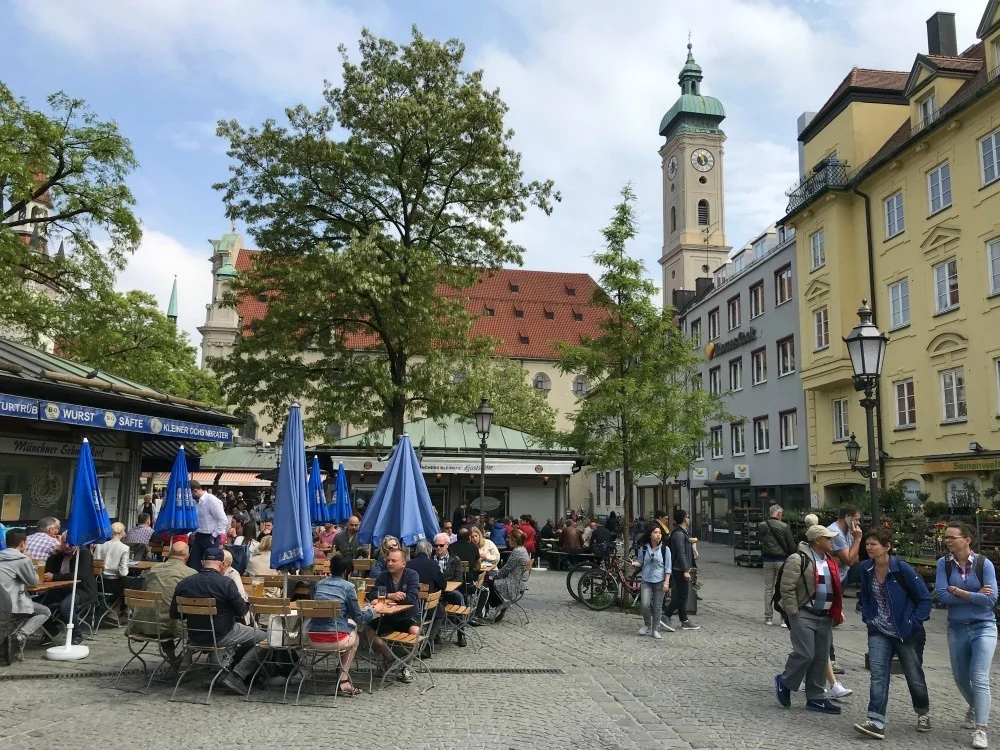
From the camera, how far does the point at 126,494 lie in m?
17.7

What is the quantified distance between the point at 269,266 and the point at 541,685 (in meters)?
16.2

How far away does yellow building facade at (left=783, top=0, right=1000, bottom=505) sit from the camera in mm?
22484

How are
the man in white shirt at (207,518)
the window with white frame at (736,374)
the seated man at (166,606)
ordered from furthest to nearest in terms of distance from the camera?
the window with white frame at (736,374) < the man in white shirt at (207,518) < the seated man at (166,606)

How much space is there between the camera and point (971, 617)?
7.19 metres

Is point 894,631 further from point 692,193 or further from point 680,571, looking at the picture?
point 692,193

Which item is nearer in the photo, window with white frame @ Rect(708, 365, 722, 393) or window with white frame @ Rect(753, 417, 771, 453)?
window with white frame @ Rect(753, 417, 771, 453)

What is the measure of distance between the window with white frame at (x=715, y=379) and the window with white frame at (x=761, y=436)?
4.40 meters

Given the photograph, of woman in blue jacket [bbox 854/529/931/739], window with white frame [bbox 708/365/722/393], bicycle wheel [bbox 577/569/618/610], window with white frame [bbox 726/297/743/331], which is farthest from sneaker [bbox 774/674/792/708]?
window with white frame [bbox 708/365/722/393]

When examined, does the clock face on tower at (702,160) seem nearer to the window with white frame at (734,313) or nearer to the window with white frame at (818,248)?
the window with white frame at (734,313)

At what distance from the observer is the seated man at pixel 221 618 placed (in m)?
8.44

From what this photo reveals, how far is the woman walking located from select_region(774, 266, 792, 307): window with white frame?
22642 mm

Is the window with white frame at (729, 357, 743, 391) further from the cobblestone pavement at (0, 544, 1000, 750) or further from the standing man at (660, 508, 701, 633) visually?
the cobblestone pavement at (0, 544, 1000, 750)

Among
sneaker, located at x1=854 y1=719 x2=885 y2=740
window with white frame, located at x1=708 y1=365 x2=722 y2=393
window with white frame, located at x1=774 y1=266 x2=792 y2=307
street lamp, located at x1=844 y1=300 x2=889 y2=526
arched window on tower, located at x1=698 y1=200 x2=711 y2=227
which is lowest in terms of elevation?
sneaker, located at x1=854 y1=719 x2=885 y2=740

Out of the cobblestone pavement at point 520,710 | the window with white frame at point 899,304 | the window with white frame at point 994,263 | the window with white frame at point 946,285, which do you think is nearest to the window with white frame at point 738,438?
the window with white frame at point 899,304
